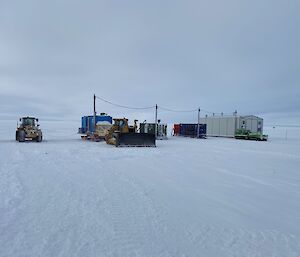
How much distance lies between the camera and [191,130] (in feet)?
124

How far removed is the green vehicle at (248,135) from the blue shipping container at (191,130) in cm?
456

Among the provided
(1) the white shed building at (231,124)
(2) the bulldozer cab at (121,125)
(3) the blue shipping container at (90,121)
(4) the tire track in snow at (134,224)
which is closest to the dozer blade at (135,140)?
(2) the bulldozer cab at (121,125)

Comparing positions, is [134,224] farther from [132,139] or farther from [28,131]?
[28,131]

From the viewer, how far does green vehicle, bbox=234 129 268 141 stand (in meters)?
33.0

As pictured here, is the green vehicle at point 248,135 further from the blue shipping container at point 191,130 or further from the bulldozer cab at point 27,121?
the bulldozer cab at point 27,121

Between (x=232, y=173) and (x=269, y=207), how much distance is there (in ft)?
13.1

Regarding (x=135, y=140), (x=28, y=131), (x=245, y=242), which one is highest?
(x=28, y=131)

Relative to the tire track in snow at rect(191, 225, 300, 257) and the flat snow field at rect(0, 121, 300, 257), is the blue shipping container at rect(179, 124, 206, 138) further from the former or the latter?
the tire track in snow at rect(191, 225, 300, 257)

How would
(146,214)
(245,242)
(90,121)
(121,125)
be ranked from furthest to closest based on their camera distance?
(90,121) → (121,125) → (146,214) → (245,242)

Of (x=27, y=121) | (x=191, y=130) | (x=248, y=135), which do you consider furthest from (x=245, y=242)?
(x=191, y=130)

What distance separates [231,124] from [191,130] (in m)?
5.74

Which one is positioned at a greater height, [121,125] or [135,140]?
[121,125]

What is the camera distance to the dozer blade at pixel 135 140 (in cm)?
1991

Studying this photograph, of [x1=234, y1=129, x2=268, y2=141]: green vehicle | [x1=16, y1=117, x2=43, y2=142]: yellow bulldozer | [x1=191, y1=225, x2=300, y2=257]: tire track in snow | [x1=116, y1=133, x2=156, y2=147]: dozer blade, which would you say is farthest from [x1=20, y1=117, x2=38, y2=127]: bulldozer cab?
[x1=234, y1=129, x2=268, y2=141]: green vehicle
